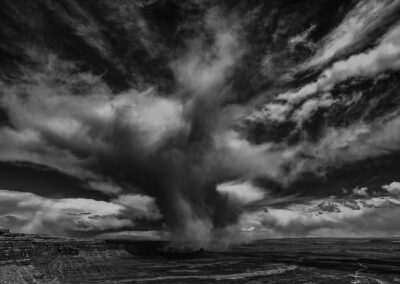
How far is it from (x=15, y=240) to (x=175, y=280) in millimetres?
85425

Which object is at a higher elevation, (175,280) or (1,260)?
(1,260)

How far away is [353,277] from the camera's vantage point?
5413 inches

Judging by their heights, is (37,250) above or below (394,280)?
→ above

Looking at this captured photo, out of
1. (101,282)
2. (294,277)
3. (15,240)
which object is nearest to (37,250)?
(15,240)

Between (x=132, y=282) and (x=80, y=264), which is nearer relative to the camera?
(x=132, y=282)

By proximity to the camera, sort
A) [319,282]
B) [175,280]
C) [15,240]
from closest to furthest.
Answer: [319,282]
[175,280]
[15,240]

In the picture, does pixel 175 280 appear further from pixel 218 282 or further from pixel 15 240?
pixel 15 240

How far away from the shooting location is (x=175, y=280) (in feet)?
434

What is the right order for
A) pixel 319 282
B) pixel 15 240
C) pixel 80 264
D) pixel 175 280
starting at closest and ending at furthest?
pixel 319 282, pixel 175 280, pixel 15 240, pixel 80 264

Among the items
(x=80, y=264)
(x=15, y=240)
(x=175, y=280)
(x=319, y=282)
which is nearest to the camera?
(x=319, y=282)

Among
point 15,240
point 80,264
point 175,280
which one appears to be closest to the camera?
point 175,280

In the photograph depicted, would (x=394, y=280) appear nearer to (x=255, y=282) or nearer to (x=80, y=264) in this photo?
Result: (x=255, y=282)

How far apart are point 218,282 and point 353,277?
6155 cm

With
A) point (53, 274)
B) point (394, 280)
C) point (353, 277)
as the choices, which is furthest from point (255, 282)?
point (53, 274)
